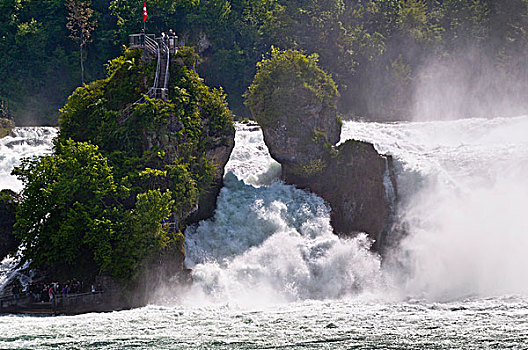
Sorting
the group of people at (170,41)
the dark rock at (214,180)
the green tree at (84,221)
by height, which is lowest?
the green tree at (84,221)

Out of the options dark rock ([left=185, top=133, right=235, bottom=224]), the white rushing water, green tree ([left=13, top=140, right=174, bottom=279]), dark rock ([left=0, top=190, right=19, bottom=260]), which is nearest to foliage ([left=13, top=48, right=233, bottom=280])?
green tree ([left=13, top=140, right=174, bottom=279])

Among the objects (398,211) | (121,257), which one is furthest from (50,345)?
(398,211)

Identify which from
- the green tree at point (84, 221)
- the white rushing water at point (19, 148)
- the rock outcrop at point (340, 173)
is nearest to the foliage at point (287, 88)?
the rock outcrop at point (340, 173)

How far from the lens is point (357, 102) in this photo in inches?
2534

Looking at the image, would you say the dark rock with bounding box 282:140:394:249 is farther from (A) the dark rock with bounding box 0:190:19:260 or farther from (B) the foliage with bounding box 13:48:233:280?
(A) the dark rock with bounding box 0:190:19:260

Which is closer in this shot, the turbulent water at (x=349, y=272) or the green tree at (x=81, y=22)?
the turbulent water at (x=349, y=272)

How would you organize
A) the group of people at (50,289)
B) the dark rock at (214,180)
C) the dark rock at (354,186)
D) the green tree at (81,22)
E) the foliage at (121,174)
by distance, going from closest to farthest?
1. the group of people at (50,289)
2. the foliage at (121,174)
3. the dark rock at (214,180)
4. the dark rock at (354,186)
5. the green tree at (81,22)

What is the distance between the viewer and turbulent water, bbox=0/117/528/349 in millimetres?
17969

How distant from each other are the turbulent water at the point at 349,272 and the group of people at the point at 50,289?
2589 millimetres

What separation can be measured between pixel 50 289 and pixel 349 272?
41.0 ft

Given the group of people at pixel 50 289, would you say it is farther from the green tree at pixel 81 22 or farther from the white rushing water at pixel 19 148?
the green tree at pixel 81 22

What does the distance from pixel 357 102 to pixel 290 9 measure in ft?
36.3

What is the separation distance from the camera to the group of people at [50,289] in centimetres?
2419

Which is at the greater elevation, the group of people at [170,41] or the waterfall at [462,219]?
the group of people at [170,41]
